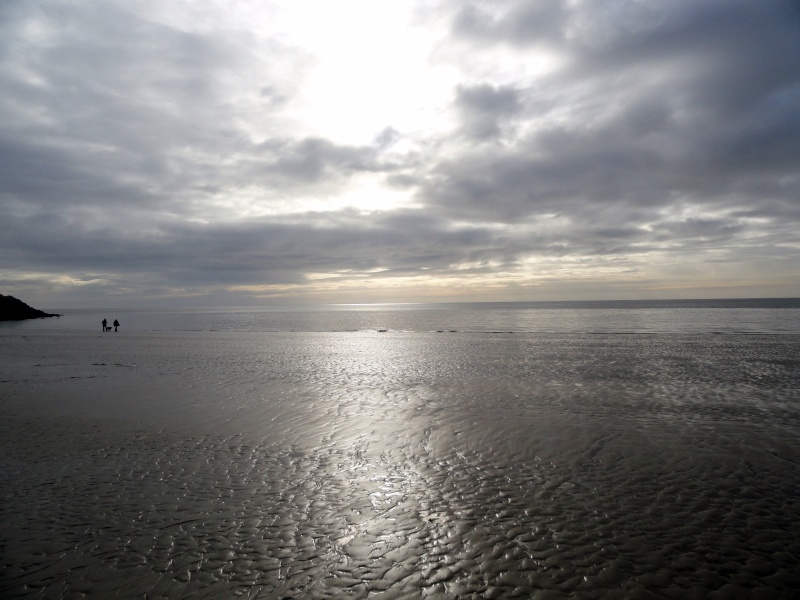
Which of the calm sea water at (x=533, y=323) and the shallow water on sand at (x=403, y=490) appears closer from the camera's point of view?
the shallow water on sand at (x=403, y=490)

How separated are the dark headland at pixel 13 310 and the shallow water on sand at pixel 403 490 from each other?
10366cm

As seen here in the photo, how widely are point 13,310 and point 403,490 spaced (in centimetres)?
12780

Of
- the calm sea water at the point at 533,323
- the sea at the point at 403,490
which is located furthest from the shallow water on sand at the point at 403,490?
the calm sea water at the point at 533,323

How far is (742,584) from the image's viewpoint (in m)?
5.74

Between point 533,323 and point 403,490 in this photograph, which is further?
point 533,323

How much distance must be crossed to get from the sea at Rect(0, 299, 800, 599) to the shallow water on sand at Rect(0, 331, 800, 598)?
0.05 meters

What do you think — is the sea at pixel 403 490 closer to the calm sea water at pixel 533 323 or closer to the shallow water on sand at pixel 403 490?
the shallow water on sand at pixel 403 490

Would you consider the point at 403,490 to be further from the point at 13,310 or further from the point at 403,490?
the point at 13,310

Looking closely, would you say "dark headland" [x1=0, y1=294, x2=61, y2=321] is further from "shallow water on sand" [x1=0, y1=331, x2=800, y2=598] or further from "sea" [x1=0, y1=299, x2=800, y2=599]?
"sea" [x1=0, y1=299, x2=800, y2=599]

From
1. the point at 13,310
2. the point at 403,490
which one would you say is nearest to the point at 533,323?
the point at 403,490

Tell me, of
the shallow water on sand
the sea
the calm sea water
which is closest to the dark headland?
the calm sea water

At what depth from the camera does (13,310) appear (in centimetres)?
9944

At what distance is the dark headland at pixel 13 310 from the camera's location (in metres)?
95.8

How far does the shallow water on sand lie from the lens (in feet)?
19.7
